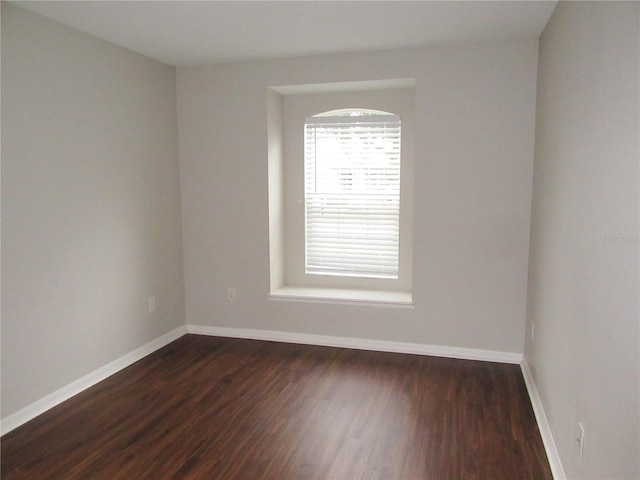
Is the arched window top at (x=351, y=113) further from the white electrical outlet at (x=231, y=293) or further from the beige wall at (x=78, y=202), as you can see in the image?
the white electrical outlet at (x=231, y=293)

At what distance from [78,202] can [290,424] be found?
2028mm

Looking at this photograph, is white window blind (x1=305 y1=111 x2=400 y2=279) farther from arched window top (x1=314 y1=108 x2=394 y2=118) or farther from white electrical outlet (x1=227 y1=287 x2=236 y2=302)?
white electrical outlet (x1=227 y1=287 x2=236 y2=302)

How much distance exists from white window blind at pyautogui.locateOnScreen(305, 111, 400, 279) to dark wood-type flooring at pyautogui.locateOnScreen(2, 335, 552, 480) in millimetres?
947

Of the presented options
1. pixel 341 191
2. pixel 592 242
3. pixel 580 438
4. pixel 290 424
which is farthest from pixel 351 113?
pixel 580 438

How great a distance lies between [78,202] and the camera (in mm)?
3258

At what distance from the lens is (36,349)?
2.97 metres

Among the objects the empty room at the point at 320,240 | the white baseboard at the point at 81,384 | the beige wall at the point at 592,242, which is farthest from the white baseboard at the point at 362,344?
the beige wall at the point at 592,242

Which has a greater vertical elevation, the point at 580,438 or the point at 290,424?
the point at 580,438

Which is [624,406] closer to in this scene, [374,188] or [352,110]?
[374,188]

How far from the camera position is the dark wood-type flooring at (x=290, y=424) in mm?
2436

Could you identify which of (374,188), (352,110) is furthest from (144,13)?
(374,188)

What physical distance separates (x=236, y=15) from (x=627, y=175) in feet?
7.82

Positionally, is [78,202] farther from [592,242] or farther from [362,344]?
[592,242]

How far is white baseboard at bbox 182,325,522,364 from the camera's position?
383 cm
